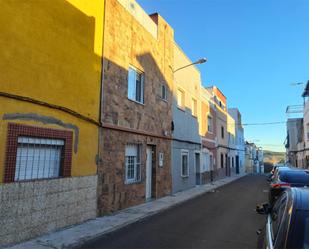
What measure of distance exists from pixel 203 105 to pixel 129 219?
52.3 feet

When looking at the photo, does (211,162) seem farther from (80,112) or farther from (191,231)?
(80,112)

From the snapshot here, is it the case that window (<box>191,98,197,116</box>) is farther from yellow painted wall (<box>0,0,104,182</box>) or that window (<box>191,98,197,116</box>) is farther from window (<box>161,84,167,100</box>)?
yellow painted wall (<box>0,0,104,182</box>)

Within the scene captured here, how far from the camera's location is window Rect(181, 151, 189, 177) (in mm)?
17159

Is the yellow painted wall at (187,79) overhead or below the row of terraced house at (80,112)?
overhead

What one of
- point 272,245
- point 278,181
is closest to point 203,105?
point 278,181

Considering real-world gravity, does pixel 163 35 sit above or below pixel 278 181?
above

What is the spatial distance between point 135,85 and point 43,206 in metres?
6.54

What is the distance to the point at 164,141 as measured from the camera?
14.4 meters

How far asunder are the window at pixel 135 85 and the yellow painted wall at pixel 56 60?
2.36 meters

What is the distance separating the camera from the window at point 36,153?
20.5ft

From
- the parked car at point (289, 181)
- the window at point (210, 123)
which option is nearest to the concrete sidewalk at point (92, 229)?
the parked car at point (289, 181)

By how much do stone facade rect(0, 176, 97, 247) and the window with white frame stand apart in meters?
0.25

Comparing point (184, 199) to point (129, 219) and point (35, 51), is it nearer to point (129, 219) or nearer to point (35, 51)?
point (129, 219)

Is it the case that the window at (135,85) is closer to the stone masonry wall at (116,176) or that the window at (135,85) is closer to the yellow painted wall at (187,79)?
the stone masonry wall at (116,176)
